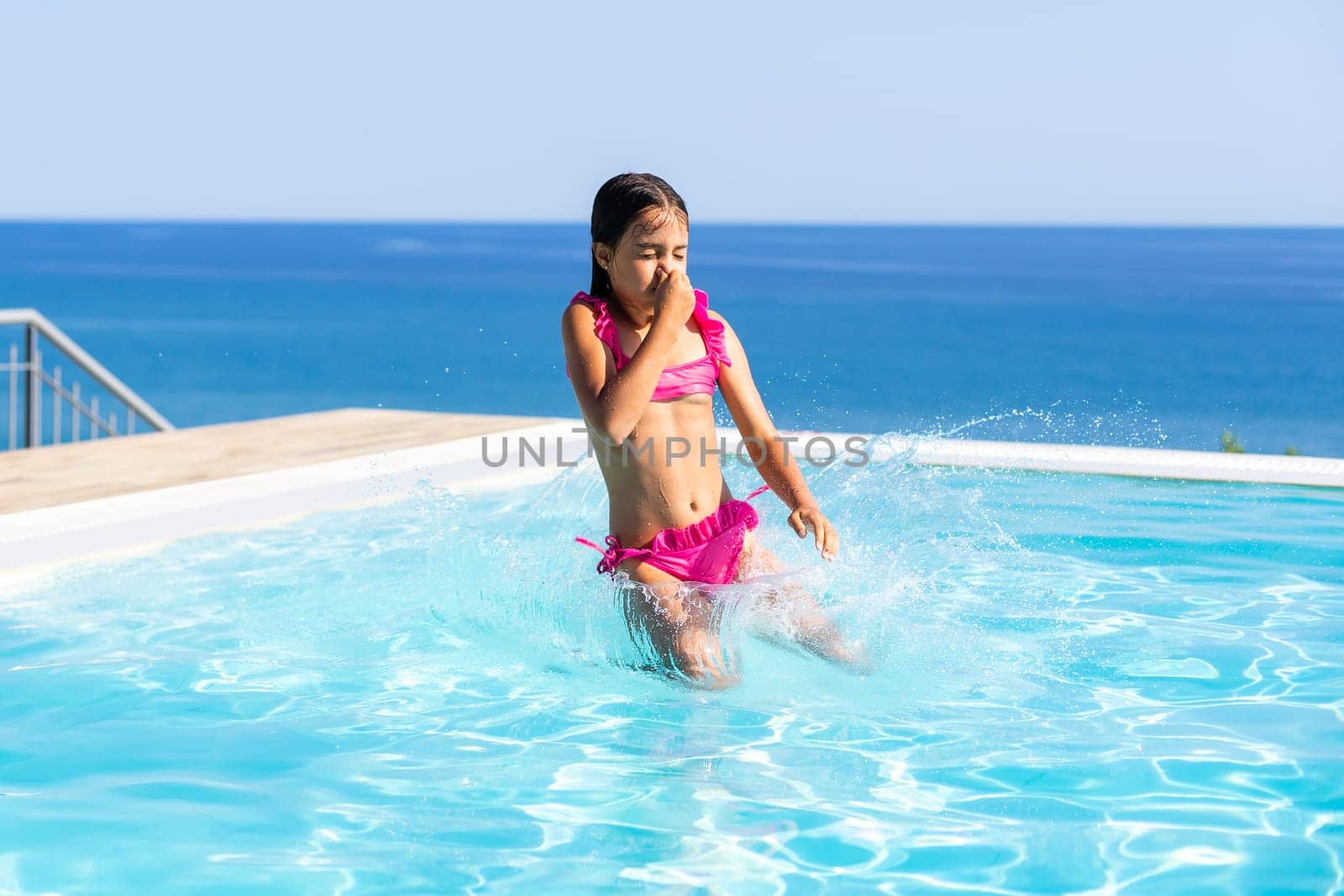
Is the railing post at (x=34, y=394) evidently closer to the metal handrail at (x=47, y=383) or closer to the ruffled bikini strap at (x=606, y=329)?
the metal handrail at (x=47, y=383)

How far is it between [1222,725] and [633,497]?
172 cm

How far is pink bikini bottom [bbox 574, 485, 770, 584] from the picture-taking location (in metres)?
4.13

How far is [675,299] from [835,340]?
171 feet

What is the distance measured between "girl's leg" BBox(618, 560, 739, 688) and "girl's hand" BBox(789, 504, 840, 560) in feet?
1.14

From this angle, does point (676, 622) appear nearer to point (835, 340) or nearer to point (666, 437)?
point (666, 437)

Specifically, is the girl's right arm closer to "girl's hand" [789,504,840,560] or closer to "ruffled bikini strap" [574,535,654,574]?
"ruffled bikini strap" [574,535,654,574]

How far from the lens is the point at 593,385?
3980mm

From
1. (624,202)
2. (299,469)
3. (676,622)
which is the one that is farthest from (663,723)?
(299,469)

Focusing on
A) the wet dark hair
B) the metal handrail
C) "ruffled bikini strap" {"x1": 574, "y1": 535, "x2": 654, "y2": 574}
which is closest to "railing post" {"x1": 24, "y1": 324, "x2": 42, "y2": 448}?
the metal handrail

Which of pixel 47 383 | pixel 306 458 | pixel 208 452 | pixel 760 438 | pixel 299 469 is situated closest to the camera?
pixel 760 438

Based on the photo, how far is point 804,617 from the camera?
4207mm

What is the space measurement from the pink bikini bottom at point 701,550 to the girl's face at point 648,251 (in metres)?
0.65

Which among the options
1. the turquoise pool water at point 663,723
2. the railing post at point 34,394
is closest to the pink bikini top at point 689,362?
the turquoise pool water at point 663,723

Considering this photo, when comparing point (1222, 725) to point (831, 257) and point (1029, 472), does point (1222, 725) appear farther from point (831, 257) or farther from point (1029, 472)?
point (831, 257)
